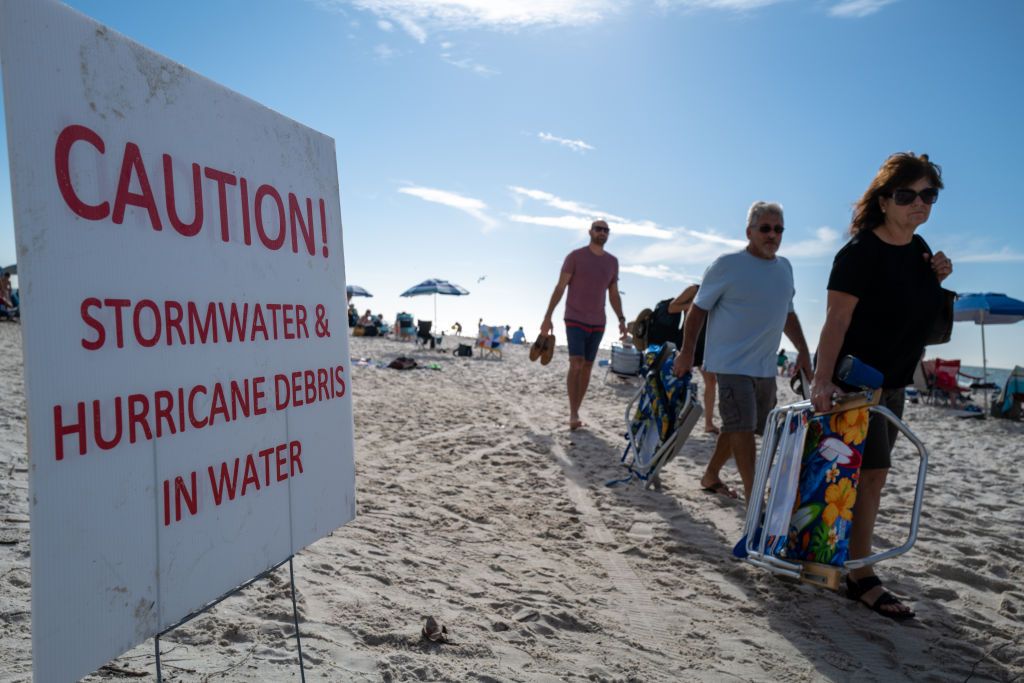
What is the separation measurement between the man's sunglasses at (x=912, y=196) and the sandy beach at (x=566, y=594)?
1704mm

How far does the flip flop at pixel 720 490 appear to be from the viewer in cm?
419

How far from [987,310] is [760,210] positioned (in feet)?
42.2

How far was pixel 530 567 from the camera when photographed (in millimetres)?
2869

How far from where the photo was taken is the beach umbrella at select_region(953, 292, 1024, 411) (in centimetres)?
1284

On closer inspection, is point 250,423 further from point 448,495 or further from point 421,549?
point 448,495

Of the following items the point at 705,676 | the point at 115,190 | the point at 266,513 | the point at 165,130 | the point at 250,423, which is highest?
the point at 165,130

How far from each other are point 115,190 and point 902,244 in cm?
278

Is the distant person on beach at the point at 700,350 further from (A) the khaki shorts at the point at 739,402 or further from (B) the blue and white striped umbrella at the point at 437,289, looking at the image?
(B) the blue and white striped umbrella at the point at 437,289

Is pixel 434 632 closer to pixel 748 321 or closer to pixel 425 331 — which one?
pixel 748 321

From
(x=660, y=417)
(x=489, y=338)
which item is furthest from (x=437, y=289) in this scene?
(x=660, y=417)

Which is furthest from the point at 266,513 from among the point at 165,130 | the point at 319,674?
the point at 165,130

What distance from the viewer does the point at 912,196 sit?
2488 millimetres

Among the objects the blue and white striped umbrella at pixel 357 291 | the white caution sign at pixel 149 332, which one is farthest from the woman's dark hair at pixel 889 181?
the blue and white striped umbrella at pixel 357 291

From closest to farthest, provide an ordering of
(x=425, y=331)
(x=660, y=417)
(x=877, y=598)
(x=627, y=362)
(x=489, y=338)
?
(x=877, y=598) → (x=660, y=417) → (x=627, y=362) → (x=489, y=338) → (x=425, y=331)
